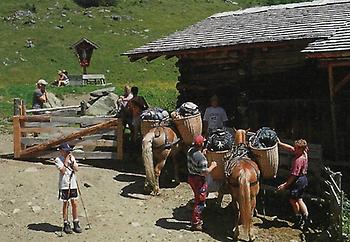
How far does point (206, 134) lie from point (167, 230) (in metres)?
3.28

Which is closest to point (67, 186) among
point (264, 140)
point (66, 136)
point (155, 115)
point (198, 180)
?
point (198, 180)

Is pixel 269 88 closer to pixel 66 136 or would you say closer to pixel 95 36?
pixel 66 136

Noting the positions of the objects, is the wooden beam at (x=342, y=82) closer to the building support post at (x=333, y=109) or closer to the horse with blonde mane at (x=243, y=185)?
the building support post at (x=333, y=109)

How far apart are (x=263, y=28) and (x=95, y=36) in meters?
39.3

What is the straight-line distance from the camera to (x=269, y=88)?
13.6 meters

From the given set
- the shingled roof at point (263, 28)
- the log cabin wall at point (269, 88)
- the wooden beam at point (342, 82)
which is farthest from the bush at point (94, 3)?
the wooden beam at point (342, 82)

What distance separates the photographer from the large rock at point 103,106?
20281 millimetres

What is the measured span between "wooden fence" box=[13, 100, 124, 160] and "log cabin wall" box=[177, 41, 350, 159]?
8.16 feet

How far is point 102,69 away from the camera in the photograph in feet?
143

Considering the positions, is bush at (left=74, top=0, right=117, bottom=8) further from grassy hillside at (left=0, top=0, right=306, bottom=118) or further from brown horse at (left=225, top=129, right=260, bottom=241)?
brown horse at (left=225, top=129, right=260, bottom=241)

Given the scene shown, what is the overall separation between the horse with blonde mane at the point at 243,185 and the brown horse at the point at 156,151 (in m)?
2.07

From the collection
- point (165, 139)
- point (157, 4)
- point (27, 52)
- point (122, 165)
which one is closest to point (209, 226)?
point (165, 139)

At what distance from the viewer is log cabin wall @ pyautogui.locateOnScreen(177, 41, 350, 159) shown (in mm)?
12531

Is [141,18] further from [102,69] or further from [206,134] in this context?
[206,134]
